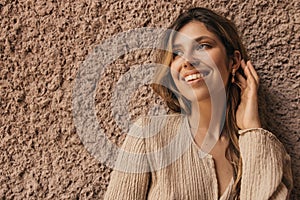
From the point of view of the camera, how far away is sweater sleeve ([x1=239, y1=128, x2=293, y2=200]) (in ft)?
2.86

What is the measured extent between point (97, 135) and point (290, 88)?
330 millimetres

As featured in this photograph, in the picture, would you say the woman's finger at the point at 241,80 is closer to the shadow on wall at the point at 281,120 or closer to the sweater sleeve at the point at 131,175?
the shadow on wall at the point at 281,120

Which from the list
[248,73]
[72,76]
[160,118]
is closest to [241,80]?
[248,73]

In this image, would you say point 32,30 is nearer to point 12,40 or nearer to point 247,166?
point 12,40

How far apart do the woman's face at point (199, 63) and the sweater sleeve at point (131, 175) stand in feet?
0.36

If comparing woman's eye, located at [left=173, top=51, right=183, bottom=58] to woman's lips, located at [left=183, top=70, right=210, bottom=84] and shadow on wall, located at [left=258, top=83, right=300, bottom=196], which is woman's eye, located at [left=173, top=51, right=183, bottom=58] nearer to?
woman's lips, located at [left=183, top=70, right=210, bottom=84]

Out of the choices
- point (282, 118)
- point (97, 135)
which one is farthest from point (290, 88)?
point (97, 135)

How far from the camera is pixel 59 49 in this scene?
1.05 m

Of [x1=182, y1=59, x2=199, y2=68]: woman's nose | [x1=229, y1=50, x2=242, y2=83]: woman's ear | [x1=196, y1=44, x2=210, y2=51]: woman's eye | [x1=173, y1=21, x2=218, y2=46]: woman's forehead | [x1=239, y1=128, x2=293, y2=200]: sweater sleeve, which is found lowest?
[x1=239, y1=128, x2=293, y2=200]: sweater sleeve

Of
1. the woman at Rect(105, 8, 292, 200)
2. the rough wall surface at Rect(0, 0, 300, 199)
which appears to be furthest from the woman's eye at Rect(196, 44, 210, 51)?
the rough wall surface at Rect(0, 0, 300, 199)

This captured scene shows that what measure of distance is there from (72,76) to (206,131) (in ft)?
0.84

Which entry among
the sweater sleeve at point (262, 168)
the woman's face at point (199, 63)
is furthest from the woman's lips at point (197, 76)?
the sweater sleeve at point (262, 168)

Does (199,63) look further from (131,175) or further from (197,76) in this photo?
(131,175)

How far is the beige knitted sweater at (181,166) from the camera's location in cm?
88
